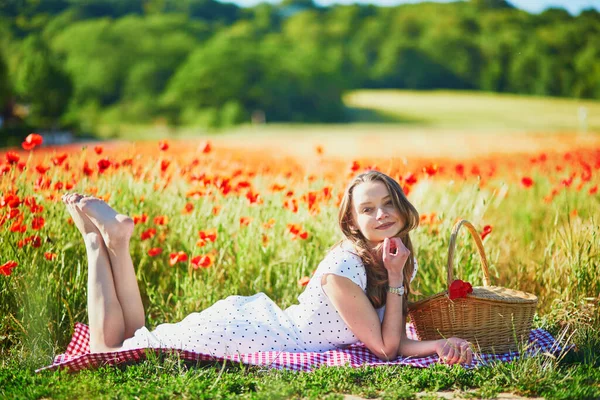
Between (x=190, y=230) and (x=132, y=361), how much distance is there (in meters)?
1.08

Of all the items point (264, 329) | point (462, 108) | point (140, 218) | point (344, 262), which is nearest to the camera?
point (344, 262)

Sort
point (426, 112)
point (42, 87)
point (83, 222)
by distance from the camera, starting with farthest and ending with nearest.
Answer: point (426, 112) → point (42, 87) → point (83, 222)

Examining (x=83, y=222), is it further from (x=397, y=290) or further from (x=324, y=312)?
(x=397, y=290)

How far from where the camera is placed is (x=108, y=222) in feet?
9.23

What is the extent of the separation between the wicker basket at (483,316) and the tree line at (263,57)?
13.0m

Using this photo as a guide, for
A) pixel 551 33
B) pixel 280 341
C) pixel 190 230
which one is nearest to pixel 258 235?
pixel 190 230

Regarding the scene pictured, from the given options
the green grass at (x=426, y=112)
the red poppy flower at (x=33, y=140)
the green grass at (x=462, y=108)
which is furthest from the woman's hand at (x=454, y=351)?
the green grass at (x=426, y=112)

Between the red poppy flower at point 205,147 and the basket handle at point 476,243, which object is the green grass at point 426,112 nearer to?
the red poppy flower at point 205,147

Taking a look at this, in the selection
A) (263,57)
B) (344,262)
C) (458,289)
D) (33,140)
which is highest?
(263,57)

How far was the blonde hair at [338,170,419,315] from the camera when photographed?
272cm

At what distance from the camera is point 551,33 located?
15.4 m

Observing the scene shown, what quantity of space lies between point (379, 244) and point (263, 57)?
2985cm

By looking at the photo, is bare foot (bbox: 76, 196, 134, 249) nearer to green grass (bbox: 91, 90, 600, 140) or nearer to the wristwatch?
the wristwatch

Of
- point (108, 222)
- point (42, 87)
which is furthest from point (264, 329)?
point (42, 87)
